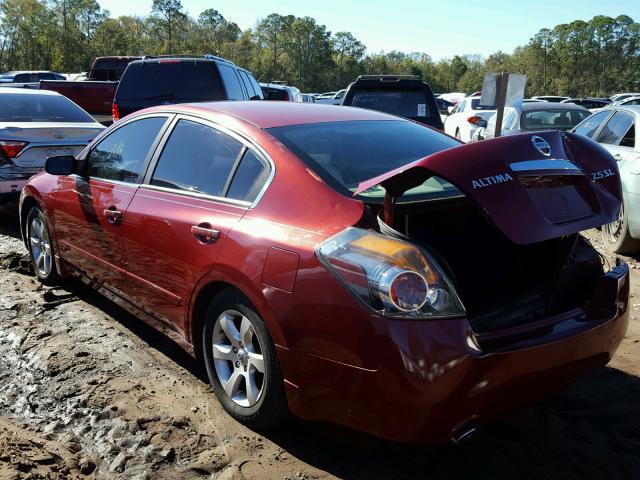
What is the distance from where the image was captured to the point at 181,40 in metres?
93.0

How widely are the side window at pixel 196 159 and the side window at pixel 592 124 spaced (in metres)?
5.63

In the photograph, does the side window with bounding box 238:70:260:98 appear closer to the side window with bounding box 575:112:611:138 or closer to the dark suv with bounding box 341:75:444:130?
the dark suv with bounding box 341:75:444:130

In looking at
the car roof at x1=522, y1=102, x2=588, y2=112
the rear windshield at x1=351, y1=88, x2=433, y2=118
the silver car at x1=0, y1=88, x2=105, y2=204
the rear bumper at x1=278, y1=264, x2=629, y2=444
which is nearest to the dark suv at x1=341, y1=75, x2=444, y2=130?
the rear windshield at x1=351, y1=88, x2=433, y2=118

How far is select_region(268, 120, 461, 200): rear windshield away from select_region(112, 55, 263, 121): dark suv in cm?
613

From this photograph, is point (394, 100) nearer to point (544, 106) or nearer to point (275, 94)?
point (544, 106)

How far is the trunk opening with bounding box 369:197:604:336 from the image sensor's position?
288 centimetres

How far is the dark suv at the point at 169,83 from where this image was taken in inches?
368

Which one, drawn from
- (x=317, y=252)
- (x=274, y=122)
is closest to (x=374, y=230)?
(x=317, y=252)

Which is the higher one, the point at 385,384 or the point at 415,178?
the point at 415,178

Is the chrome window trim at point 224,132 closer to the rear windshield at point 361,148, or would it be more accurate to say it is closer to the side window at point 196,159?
the side window at point 196,159

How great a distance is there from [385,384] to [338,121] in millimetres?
1776

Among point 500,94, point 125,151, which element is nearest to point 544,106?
point 500,94

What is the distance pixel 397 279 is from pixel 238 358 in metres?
1.11

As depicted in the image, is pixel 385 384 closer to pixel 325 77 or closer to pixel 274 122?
pixel 274 122
